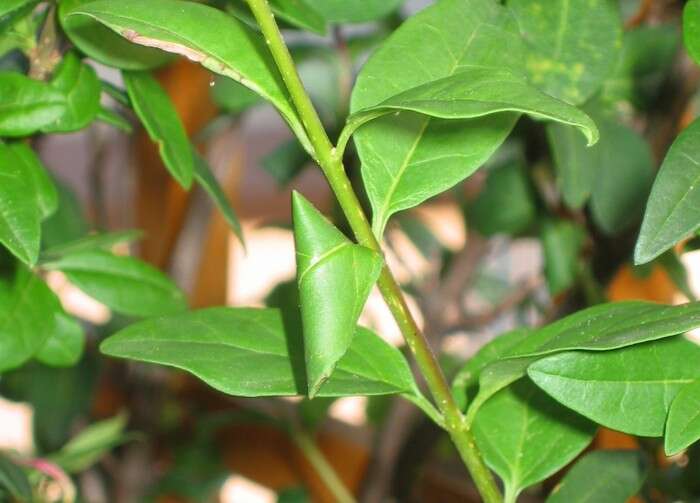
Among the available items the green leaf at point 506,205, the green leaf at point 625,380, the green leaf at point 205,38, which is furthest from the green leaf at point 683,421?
the green leaf at point 506,205

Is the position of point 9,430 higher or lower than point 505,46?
lower

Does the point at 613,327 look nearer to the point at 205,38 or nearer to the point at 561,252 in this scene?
the point at 205,38

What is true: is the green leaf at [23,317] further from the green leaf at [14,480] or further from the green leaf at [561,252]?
the green leaf at [561,252]

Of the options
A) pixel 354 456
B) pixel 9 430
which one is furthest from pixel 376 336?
pixel 9 430

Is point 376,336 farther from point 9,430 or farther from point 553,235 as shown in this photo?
point 9,430

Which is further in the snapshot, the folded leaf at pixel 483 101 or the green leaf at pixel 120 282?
the green leaf at pixel 120 282

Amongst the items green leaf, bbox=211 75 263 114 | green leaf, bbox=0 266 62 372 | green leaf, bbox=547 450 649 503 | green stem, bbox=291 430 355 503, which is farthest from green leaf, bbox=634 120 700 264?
green stem, bbox=291 430 355 503
